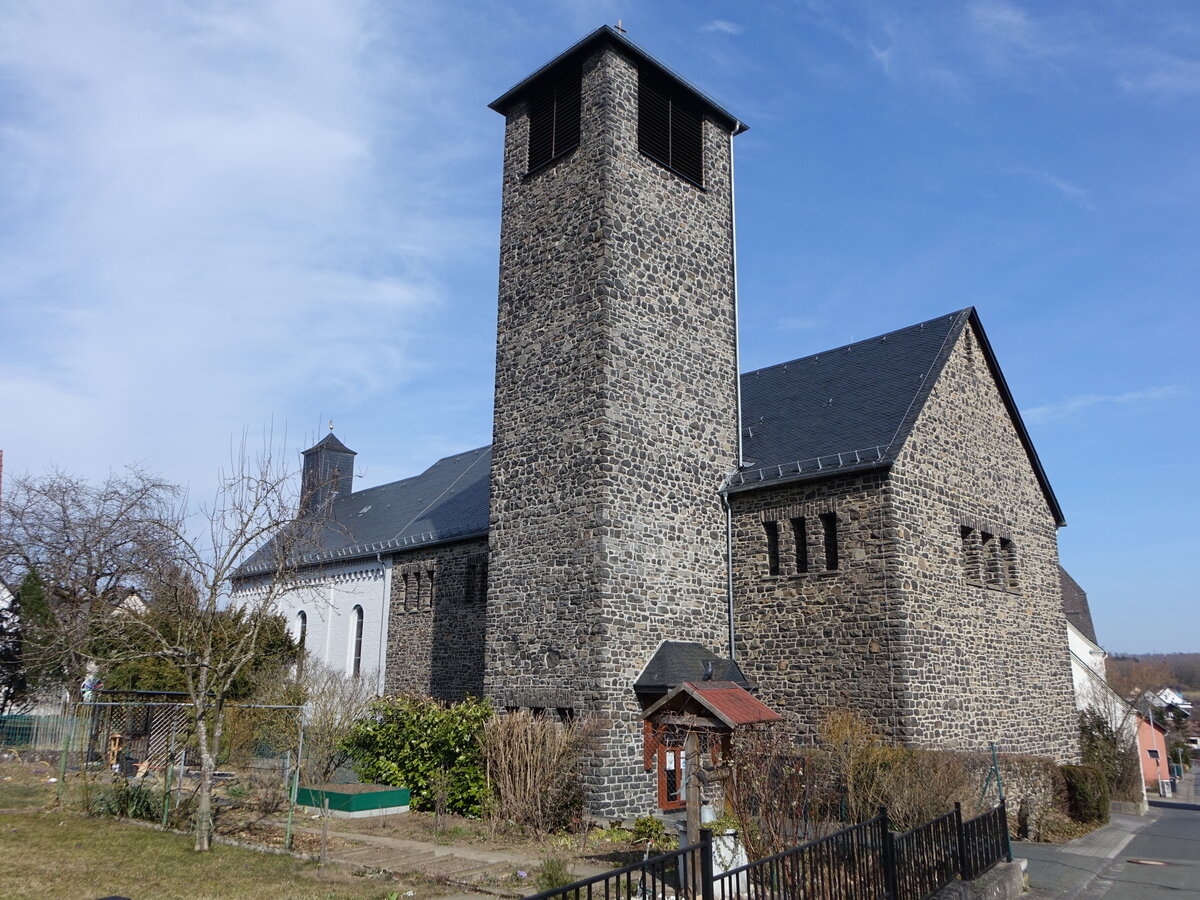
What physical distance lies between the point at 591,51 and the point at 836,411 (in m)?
8.84

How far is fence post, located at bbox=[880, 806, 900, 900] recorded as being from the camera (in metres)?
7.94

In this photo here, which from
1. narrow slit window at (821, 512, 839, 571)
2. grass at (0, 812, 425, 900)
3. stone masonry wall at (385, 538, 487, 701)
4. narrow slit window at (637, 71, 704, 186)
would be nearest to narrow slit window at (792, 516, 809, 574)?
narrow slit window at (821, 512, 839, 571)

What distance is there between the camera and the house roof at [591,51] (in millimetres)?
17141

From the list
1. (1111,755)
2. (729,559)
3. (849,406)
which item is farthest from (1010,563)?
(1111,755)

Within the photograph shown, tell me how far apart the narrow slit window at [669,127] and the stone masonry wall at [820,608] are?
7213 millimetres

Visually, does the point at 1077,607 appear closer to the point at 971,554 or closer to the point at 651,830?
the point at 971,554

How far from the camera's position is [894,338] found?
18.9 m

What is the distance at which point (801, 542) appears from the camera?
1630cm

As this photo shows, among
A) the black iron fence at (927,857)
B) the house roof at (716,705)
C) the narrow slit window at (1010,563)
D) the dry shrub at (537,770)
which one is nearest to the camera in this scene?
the black iron fence at (927,857)

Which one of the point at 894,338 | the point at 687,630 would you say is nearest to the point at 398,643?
the point at 687,630

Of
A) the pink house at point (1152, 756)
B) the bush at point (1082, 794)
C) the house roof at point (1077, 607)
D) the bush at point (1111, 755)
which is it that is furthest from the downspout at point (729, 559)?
the pink house at point (1152, 756)

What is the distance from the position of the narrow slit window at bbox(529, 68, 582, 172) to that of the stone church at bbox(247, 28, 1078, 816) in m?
0.06

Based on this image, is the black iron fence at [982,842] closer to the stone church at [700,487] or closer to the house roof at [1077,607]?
the stone church at [700,487]

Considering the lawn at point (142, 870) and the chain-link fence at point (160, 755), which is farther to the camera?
the chain-link fence at point (160, 755)
